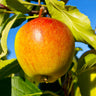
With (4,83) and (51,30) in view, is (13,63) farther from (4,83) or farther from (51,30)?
(51,30)

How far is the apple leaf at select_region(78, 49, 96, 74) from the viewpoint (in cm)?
105

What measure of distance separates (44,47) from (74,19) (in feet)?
0.78

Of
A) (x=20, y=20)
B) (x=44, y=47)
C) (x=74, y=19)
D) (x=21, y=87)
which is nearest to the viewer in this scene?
(x=44, y=47)

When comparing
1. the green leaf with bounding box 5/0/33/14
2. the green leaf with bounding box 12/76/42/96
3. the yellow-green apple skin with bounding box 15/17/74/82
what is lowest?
the green leaf with bounding box 12/76/42/96

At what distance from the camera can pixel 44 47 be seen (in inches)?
A: 30.9

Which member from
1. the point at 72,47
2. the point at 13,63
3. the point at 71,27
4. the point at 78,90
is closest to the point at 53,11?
the point at 71,27

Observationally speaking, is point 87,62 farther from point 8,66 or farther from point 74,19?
point 8,66

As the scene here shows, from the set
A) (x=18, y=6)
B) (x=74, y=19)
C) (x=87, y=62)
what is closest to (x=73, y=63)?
(x=87, y=62)

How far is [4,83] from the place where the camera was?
118cm

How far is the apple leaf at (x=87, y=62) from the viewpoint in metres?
1.05

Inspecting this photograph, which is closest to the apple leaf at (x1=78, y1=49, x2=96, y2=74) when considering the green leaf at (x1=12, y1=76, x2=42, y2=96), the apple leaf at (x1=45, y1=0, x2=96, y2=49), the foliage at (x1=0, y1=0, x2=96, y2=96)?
the foliage at (x1=0, y1=0, x2=96, y2=96)

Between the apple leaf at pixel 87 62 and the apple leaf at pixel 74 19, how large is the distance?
19cm

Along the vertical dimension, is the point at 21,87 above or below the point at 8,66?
below

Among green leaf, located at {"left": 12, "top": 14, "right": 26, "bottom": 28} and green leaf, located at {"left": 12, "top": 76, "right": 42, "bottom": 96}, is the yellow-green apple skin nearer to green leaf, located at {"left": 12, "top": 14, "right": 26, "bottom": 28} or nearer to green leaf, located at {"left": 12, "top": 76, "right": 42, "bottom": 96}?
green leaf, located at {"left": 12, "top": 14, "right": 26, "bottom": 28}
